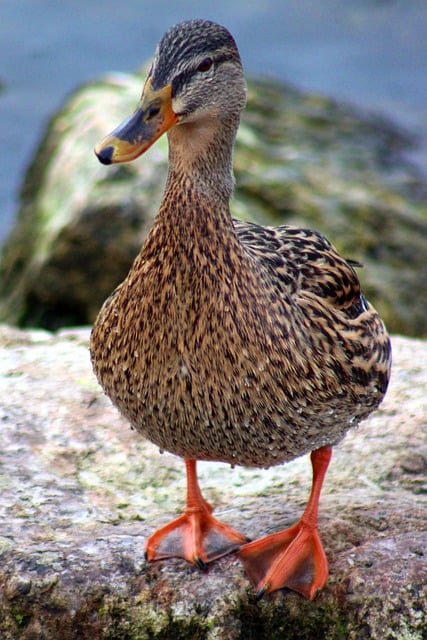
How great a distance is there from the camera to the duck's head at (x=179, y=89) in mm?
3566

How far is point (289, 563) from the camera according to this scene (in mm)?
4168

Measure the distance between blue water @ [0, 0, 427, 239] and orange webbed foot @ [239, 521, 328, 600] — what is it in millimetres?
8705

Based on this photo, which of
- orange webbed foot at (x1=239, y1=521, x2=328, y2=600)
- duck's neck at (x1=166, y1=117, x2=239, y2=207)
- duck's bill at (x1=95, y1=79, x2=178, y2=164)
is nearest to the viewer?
duck's bill at (x1=95, y1=79, x2=178, y2=164)

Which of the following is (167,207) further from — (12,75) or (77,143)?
(12,75)

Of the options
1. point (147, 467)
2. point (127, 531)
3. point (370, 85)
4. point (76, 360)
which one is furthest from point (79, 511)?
point (370, 85)

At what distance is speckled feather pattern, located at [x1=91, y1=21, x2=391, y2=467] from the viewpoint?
3.88 metres

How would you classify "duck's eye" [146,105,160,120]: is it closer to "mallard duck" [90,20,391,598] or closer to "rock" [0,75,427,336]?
"mallard duck" [90,20,391,598]

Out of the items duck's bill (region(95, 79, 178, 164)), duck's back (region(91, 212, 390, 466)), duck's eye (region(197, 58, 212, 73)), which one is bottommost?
duck's back (region(91, 212, 390, 466))

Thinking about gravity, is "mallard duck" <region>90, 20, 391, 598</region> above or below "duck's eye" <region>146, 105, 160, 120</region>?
below

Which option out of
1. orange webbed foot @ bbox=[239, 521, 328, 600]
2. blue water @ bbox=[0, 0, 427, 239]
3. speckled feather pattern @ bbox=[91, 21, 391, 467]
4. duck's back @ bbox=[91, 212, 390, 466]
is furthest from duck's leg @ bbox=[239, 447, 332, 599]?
blue water @ bbox=[0, 0, 427, 239]

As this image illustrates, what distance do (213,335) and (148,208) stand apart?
3.50 metres

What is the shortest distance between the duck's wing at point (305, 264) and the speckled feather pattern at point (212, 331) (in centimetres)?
13

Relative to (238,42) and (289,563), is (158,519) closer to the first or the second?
(289,563)

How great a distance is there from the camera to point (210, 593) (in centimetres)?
401
